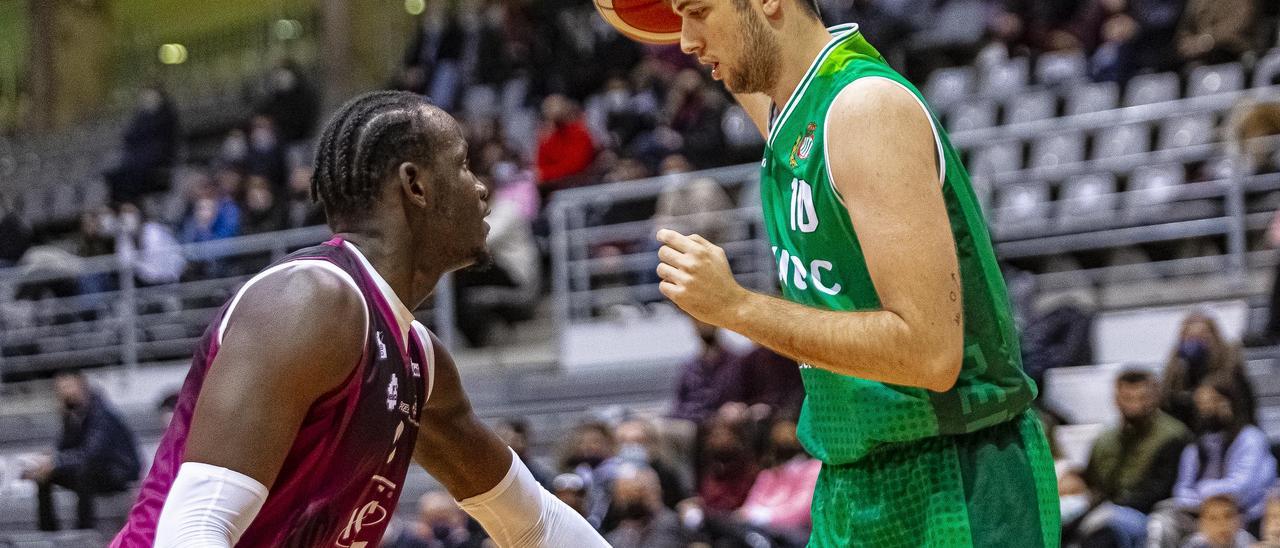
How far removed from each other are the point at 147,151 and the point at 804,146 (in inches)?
619

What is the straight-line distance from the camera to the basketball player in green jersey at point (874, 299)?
9.26 feet

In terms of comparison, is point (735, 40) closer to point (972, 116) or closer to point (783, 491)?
point (783, 491)

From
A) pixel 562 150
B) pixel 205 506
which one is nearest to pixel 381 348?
pixel 205 506

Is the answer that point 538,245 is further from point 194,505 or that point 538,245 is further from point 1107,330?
point 194,505

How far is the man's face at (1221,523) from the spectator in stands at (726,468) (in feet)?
8.89

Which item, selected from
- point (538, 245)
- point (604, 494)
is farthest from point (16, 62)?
point (604, 494)

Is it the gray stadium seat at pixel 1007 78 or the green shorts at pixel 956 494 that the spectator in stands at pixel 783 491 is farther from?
the green shorts at pixel 956 494

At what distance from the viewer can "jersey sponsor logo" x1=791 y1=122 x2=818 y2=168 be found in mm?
3045

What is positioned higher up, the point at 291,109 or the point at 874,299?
the point at 874,299

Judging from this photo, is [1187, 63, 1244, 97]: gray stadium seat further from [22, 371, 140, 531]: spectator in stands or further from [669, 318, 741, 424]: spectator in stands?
[22, 371, 140, 531]: spectator in stands

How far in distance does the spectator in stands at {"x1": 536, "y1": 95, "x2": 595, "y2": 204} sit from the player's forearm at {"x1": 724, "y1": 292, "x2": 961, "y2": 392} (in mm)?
9856

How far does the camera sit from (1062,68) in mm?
11180

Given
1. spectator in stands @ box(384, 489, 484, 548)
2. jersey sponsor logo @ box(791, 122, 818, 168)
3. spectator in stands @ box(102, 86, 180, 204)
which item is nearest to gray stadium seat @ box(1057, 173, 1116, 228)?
spectator in stands @ box(384, 489, 484, 548)

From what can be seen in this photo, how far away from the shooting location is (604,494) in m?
8.70
